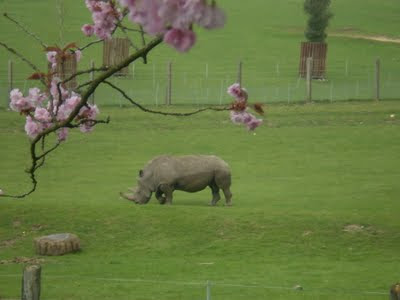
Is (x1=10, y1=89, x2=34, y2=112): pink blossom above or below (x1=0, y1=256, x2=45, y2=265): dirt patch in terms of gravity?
above

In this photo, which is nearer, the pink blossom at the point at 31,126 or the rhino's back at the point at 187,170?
the pink blossom at the point at 31,126

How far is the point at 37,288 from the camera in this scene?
41.0 ft

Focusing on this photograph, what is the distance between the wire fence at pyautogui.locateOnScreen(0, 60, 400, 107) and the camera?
154ft

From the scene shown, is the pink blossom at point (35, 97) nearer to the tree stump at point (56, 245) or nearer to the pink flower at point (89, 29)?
the pink flower at point (89, 29)

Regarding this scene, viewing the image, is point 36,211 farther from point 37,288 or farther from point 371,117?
point 371,117

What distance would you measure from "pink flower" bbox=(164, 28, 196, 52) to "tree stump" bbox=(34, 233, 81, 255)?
50.7ft

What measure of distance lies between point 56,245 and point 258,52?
46.6 m

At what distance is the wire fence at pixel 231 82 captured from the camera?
4681 centimetres

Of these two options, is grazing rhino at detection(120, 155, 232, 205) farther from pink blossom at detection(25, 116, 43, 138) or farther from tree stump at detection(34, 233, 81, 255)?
pink blossom at detection(25, 116, 43, 138)

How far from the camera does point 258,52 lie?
6556 centimetres

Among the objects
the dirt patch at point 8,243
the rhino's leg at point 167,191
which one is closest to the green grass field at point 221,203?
the dirt patch at point 8,243

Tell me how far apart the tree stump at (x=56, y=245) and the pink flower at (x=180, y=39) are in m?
15.4

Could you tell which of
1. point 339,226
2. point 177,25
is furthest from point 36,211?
point 177,25

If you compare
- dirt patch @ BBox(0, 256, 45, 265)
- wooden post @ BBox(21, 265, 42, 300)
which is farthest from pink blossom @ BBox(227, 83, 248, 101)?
dirt patch @ BBox(0, 256, 45, 265)
